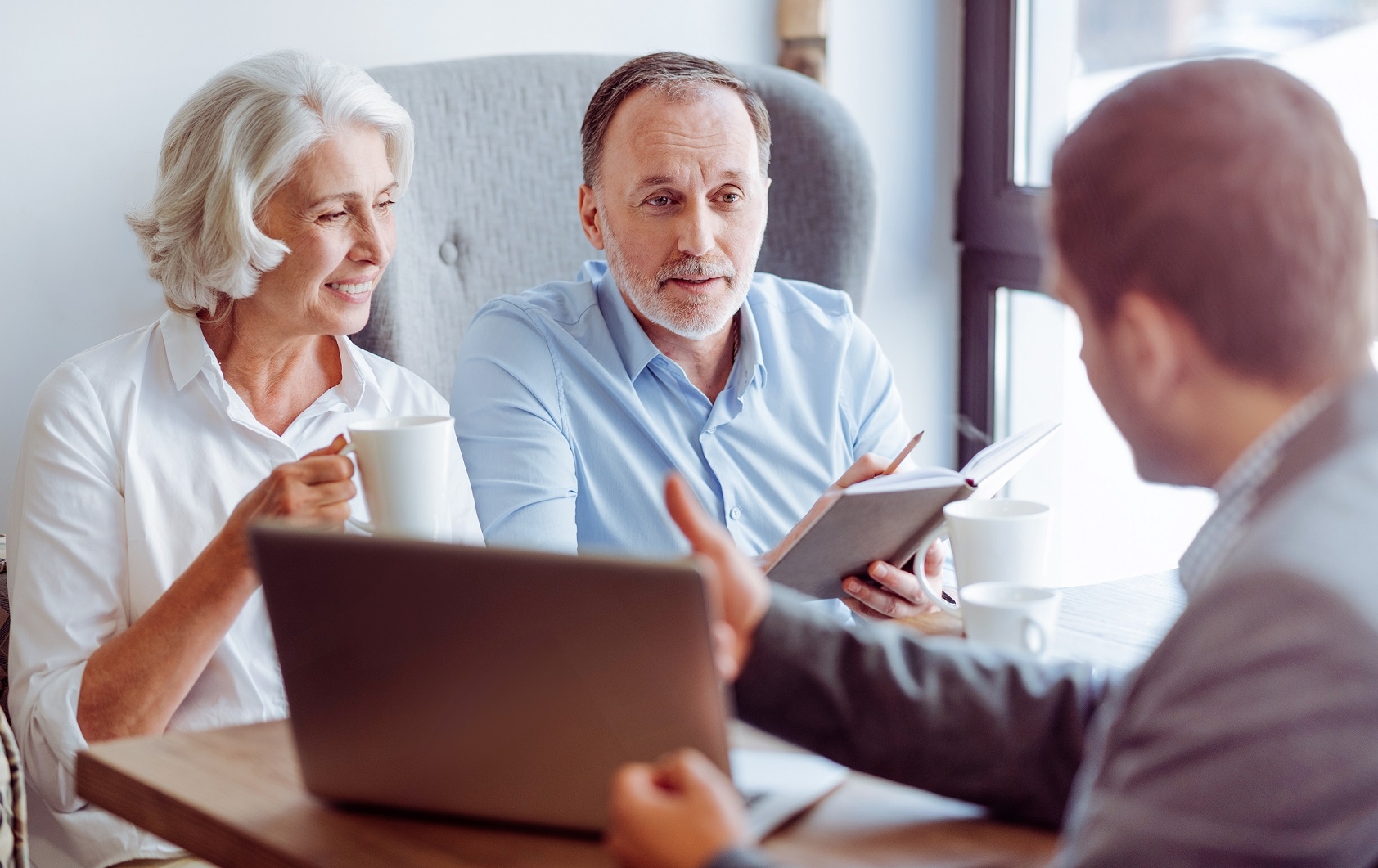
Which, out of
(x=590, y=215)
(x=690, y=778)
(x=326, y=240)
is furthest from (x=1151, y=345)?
(x=590, y=215)

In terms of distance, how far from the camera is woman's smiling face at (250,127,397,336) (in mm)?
1503

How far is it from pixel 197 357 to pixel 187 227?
16 cm

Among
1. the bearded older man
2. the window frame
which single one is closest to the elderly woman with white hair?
the bearded older man

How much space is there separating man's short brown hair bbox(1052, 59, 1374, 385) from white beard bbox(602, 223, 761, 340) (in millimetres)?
1062

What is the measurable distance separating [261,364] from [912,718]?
96cm

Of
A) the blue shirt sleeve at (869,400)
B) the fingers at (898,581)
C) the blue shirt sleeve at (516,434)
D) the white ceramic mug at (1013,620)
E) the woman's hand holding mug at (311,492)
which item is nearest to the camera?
the white ceramic mug at (1013,620)

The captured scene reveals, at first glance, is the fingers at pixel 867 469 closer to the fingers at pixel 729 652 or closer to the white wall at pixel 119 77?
the fingers at pixel 729 652

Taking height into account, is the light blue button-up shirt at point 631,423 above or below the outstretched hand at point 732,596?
below

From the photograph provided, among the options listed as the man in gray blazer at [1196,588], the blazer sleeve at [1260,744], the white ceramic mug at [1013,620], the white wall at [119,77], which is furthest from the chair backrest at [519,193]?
the blazer sleeve at [1260,744]

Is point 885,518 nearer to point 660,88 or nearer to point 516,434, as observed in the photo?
Answer: point 516,434

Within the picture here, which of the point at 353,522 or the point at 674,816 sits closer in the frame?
the point at 674,816

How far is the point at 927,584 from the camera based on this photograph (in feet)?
4.46

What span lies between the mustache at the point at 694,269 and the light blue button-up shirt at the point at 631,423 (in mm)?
83

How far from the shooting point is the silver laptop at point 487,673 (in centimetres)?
73
